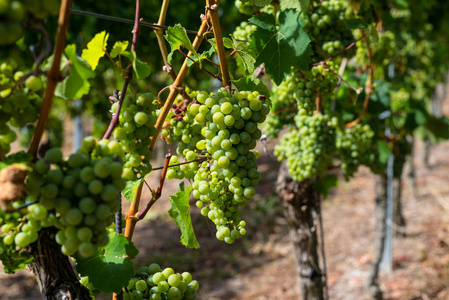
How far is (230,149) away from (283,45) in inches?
20.2

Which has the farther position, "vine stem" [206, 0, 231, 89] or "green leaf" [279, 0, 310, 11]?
"green leaf" [279, 0, 310, 11]

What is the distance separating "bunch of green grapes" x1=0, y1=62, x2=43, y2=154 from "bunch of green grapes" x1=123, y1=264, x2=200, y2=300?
1.40 feet

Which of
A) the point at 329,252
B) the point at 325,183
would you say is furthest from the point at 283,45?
the point at 329,252

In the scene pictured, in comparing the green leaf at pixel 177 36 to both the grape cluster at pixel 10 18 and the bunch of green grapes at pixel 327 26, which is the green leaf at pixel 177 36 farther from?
the bunch of green grapes at pixel 327 26

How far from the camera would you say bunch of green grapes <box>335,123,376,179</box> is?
6.81ft

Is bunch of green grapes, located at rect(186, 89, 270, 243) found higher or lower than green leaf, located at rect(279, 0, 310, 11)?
lower

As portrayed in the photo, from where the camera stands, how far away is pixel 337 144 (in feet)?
6.89

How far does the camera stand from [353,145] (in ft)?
6.80

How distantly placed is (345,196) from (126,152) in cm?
621

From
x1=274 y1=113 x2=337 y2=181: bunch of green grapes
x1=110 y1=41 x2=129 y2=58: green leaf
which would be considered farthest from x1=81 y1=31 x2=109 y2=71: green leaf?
x1=274 y1=113 x2=337 y2=181: bunch of green grapes

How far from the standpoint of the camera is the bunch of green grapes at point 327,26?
1404 mm

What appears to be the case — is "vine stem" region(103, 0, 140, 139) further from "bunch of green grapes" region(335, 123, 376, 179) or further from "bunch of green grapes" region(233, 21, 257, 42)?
"bunch of green grapes" region(335, 123, 376, 179)

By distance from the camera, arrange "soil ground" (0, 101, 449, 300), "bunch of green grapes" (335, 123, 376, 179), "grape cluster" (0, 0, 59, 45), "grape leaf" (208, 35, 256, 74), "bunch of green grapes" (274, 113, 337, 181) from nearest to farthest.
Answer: "grape cluster" (0, 0, 59, 45) < "grape leaf" (208, 35, 256, 74) < "bunch of green grapes" (274, 113, 337, 181) < "bunch of green grapes" (335, 123, 376, 179) < "soil ground" (0, 101, 449, 300)

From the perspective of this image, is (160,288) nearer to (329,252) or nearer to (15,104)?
(15,104)
